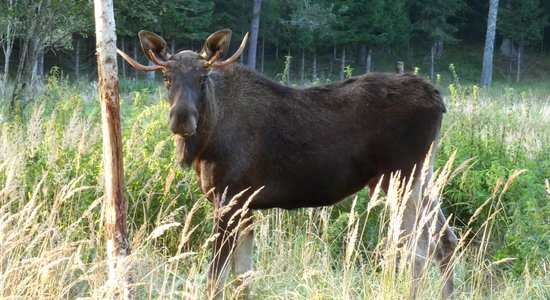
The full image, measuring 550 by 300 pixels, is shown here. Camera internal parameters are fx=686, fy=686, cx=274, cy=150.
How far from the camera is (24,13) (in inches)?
447

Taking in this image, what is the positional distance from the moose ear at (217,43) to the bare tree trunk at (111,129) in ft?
3.87

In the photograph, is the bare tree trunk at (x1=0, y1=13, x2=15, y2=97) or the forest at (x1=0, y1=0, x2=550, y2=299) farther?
the bare tree trunk at (x1=0, y1=13, x2=15, y2=97)

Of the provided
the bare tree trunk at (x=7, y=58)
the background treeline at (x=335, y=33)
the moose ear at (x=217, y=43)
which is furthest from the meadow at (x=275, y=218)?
the background treeline at (x=335, y=33)

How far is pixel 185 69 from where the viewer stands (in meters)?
5.03

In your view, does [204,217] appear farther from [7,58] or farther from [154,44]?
[7,58]

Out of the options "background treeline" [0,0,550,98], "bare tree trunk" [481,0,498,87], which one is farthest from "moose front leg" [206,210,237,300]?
"bare tree trunk" [481,0,498,87]

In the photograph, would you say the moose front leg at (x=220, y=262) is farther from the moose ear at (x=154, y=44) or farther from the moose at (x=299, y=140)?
the moose ear at (x=154, y=44)

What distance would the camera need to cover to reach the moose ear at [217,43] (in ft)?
17.3

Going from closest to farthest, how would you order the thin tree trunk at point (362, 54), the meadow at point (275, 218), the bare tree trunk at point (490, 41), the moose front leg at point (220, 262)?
the moose front leg at point (220, 262) → the meadow at point (275, 218) → the bare tree trunk at point (490, 41) → the thin tree trunk at point (362, 54)

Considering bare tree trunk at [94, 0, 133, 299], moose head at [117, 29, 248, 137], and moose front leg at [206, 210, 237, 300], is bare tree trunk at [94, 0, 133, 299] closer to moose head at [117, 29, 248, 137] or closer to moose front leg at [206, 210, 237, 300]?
moose head at [117, 29, 248, 137]

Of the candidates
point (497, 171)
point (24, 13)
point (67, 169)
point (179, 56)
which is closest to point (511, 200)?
point (497, 171)

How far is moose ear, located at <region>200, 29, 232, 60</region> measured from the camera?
17.3ft

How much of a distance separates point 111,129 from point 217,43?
1.41m

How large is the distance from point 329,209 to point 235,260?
79.8 inches
